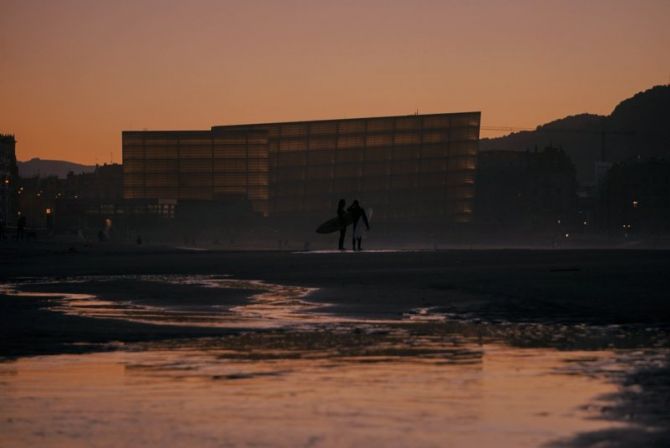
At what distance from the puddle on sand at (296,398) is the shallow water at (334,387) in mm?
12

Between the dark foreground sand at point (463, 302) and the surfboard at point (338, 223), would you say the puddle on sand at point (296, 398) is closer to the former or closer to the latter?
the dark foreground sand at point (463, 302)

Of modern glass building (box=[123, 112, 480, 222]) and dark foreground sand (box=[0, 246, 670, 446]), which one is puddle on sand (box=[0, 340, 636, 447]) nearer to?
dark foreground sand (box=[0, 246, 670, 446])

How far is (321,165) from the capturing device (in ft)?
577

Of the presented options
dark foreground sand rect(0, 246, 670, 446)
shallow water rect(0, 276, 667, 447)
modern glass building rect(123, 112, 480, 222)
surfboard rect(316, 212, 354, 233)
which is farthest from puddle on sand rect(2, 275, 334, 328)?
modern glass building rect(123, 112, 480, 222)

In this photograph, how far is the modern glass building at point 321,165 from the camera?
551 ft

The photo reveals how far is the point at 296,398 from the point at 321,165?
168 metres

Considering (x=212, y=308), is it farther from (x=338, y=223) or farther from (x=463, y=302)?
(x=338, y=223)

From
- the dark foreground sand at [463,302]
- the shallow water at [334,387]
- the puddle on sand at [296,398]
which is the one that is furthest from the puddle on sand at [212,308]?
the puddle on sand at [296,398]

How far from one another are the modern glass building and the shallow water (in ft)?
508

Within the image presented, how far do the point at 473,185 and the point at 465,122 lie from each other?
28.7 feet

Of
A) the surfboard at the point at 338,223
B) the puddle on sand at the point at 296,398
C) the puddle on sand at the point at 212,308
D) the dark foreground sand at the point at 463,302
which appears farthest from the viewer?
the surfboard at the point at 338,223

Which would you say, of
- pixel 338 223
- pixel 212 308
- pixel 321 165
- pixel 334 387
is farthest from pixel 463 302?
pixel 321 165

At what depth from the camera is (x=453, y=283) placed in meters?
21.5

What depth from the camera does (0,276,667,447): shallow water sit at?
22.2 ft
